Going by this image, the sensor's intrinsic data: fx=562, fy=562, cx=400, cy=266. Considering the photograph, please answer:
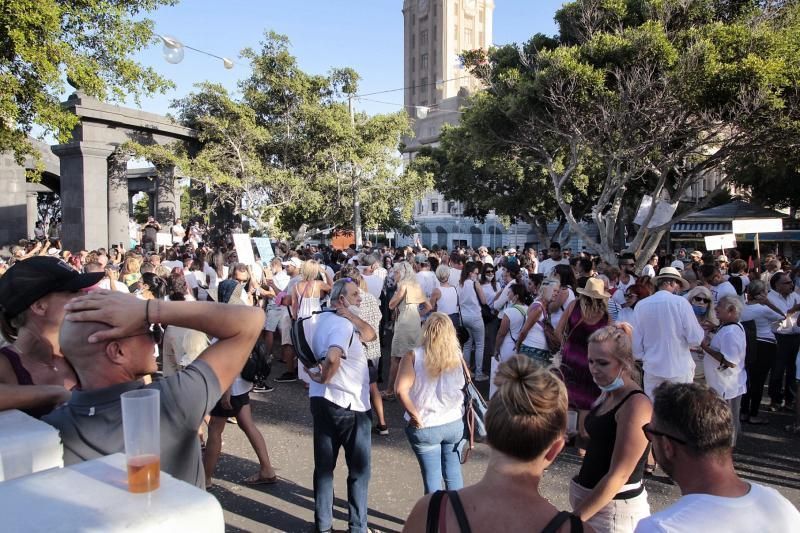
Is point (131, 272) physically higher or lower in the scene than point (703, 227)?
lower

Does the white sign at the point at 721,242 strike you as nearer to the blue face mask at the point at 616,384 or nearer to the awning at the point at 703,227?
the blue face mask at the point at 616,384

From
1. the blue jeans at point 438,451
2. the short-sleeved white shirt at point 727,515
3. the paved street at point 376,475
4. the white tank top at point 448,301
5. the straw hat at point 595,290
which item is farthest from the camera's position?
the white tank top at point 448,301

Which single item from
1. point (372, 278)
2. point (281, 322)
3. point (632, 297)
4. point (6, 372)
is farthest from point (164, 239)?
point (6, 372)

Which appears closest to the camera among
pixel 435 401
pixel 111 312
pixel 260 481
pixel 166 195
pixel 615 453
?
pixel 111 312

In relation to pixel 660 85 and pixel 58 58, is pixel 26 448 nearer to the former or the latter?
pixel 58 58

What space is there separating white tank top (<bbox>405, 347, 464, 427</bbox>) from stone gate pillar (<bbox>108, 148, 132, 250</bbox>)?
63.8ft

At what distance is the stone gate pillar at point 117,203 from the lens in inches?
802

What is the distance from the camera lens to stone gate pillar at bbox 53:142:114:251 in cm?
1852

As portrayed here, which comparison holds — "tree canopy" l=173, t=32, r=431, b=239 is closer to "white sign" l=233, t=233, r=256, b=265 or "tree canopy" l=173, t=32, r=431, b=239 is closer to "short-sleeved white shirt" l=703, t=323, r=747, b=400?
"white sign" l=233, t=233, r=256, b=265

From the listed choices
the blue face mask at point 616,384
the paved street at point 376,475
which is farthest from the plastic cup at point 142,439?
the paved street at point 376,475

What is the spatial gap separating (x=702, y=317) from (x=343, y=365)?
16.7ft

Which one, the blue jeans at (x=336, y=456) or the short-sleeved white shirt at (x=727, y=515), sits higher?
the short-sleeved white shirt at (x=727, y=515)

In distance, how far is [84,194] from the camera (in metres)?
18.6

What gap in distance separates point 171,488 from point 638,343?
5.26m
